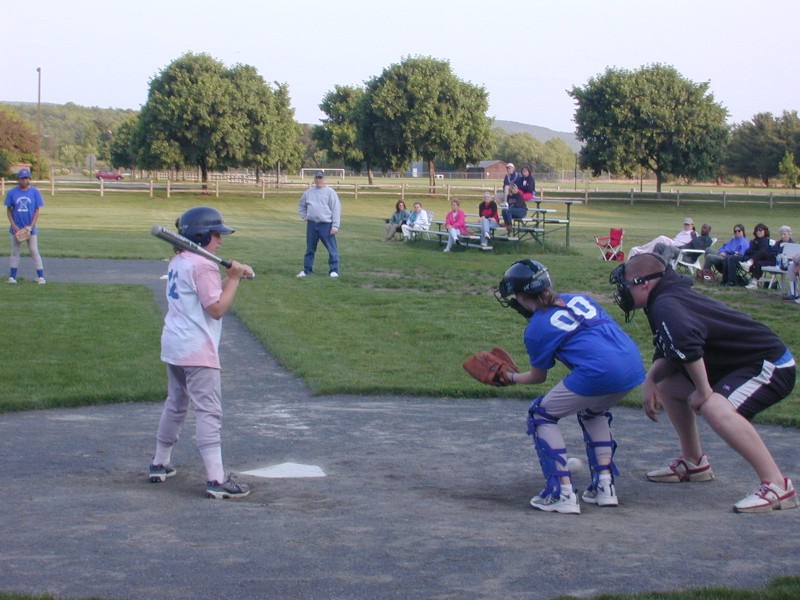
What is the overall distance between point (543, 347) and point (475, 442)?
1.83 m

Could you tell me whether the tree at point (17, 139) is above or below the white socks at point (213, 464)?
above

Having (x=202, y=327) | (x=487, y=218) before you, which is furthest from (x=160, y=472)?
(x=487, y=218)

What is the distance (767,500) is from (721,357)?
91 cm

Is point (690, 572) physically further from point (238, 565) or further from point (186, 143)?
point (186, 143)

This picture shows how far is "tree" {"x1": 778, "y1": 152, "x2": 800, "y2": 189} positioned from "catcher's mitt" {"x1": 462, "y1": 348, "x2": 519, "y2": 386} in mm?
96286

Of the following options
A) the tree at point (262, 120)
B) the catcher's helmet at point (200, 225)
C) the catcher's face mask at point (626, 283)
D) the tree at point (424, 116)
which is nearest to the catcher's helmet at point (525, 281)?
the catcher's face mask at point (626, 283)

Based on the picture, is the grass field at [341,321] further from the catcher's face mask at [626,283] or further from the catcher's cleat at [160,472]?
the catcher's cleat at [160,472]

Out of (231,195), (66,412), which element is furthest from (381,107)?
(66,412)

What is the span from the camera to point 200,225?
19.7ft

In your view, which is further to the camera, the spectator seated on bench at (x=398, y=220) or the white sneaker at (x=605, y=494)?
the spectator seated on bench at (x=398, y=220)

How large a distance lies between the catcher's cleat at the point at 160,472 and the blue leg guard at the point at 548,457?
7.97 feet

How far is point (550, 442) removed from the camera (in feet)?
18.9

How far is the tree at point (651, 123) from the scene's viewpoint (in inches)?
2731

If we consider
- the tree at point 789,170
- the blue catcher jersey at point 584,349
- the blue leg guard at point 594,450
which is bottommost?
the blue leg guard at point 594,450
